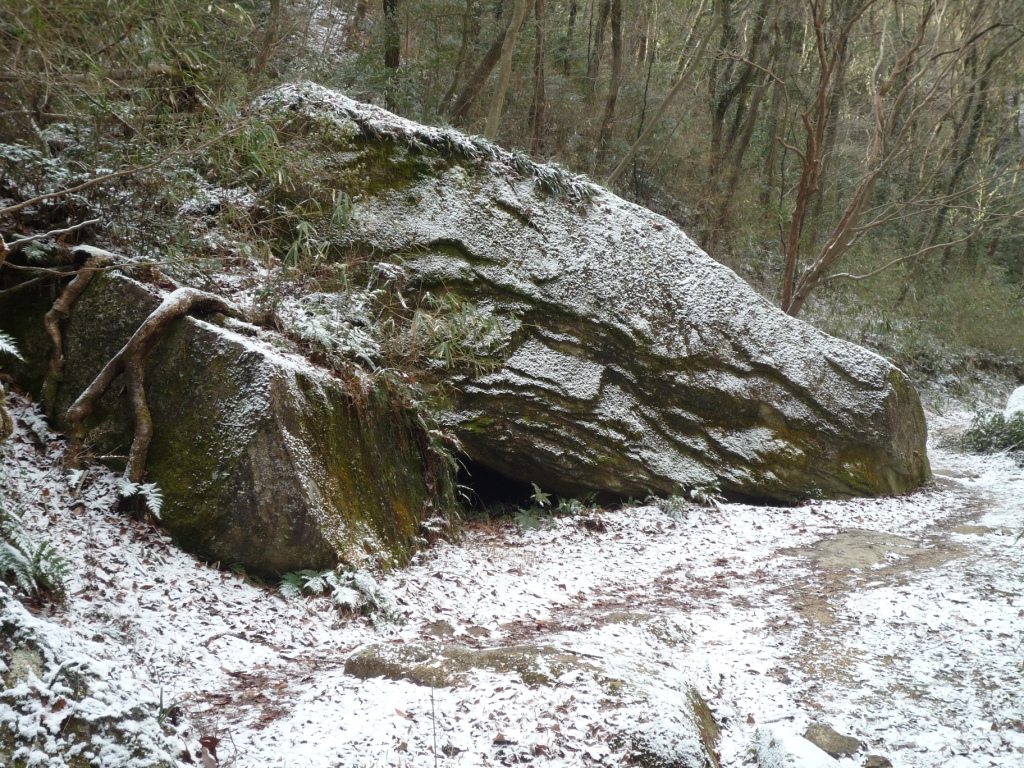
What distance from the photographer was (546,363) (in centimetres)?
693

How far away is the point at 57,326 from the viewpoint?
14.4 ft

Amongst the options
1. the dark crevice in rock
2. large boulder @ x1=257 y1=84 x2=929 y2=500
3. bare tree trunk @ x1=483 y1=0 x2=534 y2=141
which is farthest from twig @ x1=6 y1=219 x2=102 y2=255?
bare tree trunk @ x1=483 y1=0 x2=534 y2=141

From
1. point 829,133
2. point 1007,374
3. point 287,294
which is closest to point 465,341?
point 287,294

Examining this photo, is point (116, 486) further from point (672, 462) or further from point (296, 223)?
point (672, 462)

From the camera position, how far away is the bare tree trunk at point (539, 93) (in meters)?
13.4

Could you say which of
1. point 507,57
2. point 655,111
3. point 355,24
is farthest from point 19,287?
point 655,111

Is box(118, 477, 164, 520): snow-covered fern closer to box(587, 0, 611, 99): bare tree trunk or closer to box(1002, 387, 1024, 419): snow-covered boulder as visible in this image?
box(1002, 387, 1024, 419): snow-covered boulder

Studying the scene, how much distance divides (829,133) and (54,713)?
→ 64.9ft

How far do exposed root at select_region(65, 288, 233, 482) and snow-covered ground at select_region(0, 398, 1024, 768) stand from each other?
188 mm

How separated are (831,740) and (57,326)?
537 cm

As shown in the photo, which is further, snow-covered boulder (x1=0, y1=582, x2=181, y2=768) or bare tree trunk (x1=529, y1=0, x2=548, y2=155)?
bare tree trunk (x1=529, y1=0, x2=548, y2=155)

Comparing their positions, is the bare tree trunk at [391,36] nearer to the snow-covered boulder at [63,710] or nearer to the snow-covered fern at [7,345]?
the snow-covered fern at [7,345]

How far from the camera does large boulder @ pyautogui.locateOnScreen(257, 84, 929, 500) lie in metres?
6.61

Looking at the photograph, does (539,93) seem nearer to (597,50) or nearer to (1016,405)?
(597,50)
